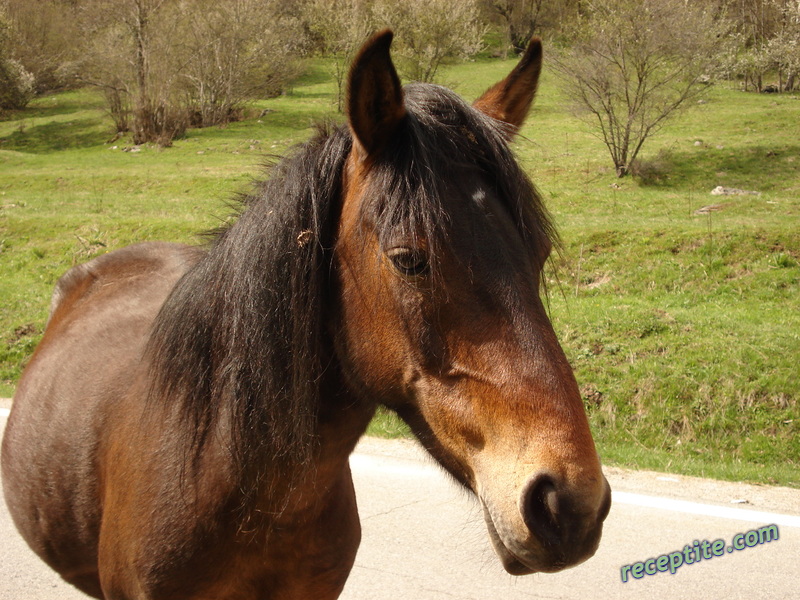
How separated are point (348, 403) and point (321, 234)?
52 cm

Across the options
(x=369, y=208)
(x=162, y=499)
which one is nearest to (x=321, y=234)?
(x=369, y=208)

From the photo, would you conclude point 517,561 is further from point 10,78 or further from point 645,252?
point 10,78

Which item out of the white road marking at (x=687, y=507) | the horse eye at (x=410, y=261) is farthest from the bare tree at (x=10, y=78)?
the horse eye at (x=410, y=261)

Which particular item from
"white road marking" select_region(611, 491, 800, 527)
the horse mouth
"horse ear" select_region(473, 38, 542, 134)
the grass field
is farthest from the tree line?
the horse mouth

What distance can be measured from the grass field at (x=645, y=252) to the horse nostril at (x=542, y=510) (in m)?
1.00

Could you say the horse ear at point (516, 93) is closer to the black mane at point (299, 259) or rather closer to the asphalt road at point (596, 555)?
the black mane at point (299, 259)

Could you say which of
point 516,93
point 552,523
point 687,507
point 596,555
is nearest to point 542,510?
point 552,523

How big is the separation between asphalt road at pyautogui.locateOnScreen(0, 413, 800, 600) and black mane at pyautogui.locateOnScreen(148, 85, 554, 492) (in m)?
1.67

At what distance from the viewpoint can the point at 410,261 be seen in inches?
69.6

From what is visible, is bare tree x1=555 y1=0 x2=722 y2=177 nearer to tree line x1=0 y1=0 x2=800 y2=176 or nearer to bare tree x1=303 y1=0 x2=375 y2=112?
tree line x1=0 y1=0 x2=800 y2=176

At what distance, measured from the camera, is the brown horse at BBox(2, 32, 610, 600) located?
1.64 m

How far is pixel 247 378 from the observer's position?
2.02 meters

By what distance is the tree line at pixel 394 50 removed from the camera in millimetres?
16203

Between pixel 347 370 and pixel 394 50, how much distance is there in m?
26.9
